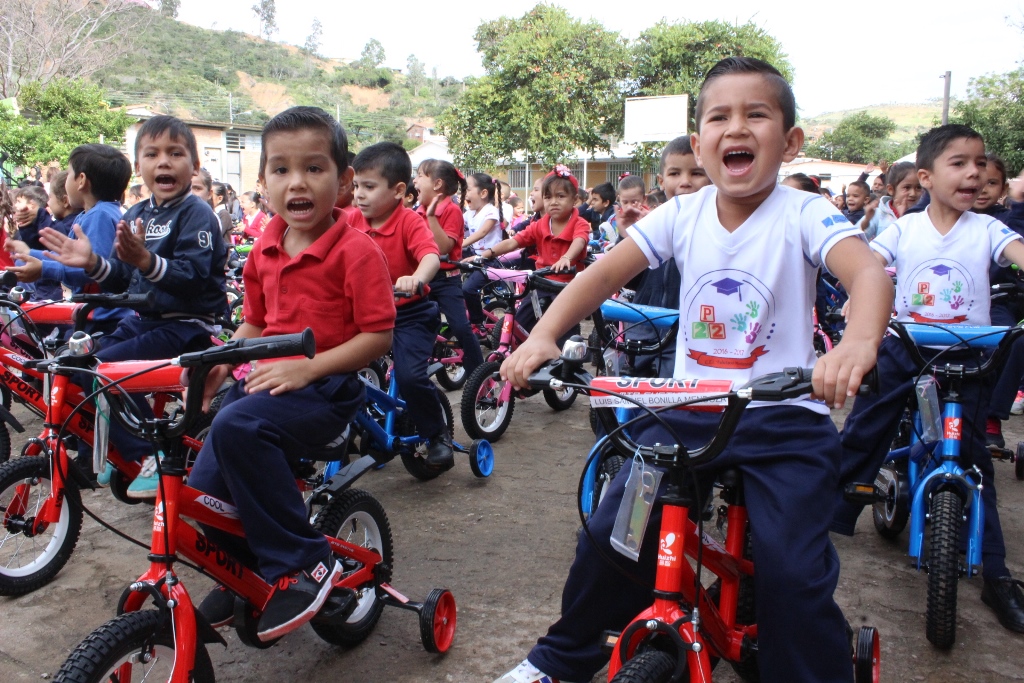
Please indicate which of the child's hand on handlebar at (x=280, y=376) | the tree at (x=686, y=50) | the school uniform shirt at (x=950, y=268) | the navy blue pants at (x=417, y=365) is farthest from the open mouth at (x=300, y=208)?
the tree at (x=686, y=50)

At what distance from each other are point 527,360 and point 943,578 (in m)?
2.01

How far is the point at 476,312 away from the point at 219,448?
5.84 metres

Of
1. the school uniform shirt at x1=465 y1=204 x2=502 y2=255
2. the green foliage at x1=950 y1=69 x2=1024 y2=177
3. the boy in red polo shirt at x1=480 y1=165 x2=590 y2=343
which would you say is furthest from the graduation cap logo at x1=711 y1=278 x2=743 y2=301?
the green foliage at x1=950 y1=69 x2=1024 y2=177

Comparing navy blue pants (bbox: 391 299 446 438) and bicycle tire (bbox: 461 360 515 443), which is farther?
bicycle tire (bbox: 461 360 515 443)

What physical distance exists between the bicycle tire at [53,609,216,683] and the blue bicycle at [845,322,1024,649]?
2.53 m

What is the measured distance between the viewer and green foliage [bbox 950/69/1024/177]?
23312 mm

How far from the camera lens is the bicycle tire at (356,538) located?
3031 millimetres

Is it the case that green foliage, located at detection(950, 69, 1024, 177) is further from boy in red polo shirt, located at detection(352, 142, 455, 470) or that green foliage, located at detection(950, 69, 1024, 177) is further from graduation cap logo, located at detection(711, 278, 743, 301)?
graduation cap logo, located at detection(711, 278, 743, 301)

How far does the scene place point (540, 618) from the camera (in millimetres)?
3391

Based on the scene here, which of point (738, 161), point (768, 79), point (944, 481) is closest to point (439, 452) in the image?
point (944, 481)

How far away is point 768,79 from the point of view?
2.16 metres

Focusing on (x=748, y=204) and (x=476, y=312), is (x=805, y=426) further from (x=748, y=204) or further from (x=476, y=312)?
(x=476, y=312)

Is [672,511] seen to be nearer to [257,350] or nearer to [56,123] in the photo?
[257,350]

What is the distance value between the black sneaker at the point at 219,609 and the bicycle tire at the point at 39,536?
1.08 m
